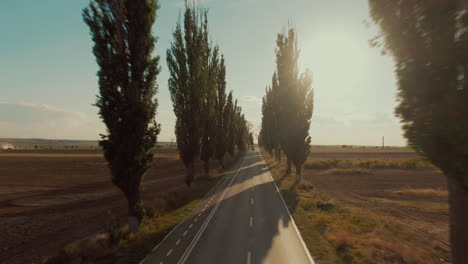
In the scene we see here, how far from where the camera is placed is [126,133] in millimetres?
14297

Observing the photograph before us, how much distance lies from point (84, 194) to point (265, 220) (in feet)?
80.4

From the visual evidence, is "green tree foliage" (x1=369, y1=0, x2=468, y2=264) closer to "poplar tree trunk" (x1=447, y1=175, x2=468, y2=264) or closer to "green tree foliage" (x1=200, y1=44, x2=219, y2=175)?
"poplar tree trunk" (x1=447, y1=175, x2=468, y2=264)

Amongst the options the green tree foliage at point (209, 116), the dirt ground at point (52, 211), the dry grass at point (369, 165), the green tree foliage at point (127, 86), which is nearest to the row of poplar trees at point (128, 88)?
the green tree foliage at point (127, 86)

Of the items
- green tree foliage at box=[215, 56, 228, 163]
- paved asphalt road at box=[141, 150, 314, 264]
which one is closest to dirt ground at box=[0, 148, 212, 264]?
paved asphalt road at box=[141, 150, 314, 264]

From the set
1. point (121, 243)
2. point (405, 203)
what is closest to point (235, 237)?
point (121, 243)

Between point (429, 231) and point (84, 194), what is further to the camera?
point (84, 194)

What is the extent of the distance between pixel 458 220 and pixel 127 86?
50.9 feet

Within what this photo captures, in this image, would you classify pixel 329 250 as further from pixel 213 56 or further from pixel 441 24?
pixel 213 56

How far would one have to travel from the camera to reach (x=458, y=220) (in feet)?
21.2

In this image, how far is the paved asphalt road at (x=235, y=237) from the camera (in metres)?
11.4

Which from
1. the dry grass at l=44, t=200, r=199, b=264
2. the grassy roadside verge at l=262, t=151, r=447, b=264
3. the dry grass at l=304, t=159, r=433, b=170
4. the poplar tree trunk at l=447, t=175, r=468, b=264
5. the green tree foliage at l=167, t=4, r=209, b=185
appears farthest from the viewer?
the dry grass at l=304, t=159, r=433, b=170

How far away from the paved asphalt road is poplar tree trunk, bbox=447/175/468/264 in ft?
19.2

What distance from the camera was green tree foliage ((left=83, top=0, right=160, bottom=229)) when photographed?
1402 centimetres

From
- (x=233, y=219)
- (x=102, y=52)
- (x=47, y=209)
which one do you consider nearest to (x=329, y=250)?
(x=233, y=219)
